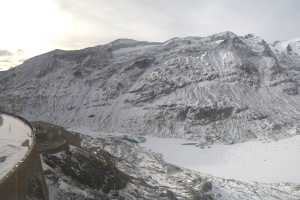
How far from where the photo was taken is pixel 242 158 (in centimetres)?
6203

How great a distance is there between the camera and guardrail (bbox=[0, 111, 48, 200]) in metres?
14.8

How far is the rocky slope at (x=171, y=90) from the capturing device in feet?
252

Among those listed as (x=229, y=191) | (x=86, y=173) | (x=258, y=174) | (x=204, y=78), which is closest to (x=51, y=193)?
(x=86, y=173)

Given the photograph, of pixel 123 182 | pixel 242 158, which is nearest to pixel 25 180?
pixel 123 182

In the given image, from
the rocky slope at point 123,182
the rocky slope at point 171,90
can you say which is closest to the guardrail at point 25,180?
the rocky slope at point 123,182

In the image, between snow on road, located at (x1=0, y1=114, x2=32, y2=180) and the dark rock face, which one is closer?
snow on road, located at (x1=0, y1=114, x2=32, y2=180)

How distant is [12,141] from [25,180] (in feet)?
9.90

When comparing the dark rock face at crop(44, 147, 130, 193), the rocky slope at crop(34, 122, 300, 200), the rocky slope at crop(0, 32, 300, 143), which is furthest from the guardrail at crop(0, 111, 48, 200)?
the rocky slope at crop(0, 32, 300, 143)

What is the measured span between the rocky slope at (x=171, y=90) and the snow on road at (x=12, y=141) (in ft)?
171

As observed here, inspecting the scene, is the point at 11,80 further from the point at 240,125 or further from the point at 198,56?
the point at 240,125

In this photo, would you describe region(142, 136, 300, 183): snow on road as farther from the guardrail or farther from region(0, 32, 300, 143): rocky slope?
the guardrail

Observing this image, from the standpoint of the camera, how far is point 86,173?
92.1 feet

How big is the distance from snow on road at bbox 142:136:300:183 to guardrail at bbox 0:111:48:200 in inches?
1410

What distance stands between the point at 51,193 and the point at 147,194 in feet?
28.1
